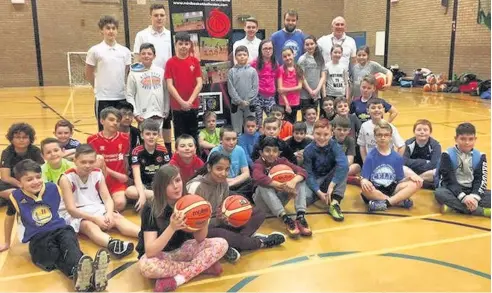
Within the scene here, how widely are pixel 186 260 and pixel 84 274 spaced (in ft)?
2.24

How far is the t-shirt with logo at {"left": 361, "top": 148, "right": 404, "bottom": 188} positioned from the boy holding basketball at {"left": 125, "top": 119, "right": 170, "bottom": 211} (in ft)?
7.00

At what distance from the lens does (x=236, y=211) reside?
3473mm

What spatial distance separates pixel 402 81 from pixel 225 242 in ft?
48.5

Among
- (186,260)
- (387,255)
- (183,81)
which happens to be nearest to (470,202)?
(387,255)

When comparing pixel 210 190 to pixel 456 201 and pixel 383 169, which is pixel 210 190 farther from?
pixel 456 201

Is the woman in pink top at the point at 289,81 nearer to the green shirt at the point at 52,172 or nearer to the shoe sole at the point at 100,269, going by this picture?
the green shirt at the point at 52,172

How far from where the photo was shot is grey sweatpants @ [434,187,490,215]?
432cm

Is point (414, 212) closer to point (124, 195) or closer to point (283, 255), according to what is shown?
point (283, 255)

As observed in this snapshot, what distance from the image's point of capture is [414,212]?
177 inches

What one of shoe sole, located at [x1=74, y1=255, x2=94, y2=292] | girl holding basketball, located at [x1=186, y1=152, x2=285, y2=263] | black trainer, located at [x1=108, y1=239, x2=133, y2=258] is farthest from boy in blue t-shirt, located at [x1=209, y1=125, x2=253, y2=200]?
shoe sole, located at [x1=74, y1=255, x2=94, y2=292]

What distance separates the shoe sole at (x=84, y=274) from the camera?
291 centimetres

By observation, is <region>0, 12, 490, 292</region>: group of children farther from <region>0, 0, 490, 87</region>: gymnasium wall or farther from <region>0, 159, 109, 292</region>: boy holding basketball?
<region>0, 0, 490, 87</region>: gymnasium wall

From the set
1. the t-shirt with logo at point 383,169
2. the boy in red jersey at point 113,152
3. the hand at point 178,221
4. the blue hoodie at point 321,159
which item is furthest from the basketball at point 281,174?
the boy in red jersey at point 113,152

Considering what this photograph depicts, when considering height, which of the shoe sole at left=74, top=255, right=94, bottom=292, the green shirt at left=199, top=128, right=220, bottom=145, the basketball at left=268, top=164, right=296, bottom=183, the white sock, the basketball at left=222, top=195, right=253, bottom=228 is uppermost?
the green shirt at left=199, top=128, right=220, bottom=145
